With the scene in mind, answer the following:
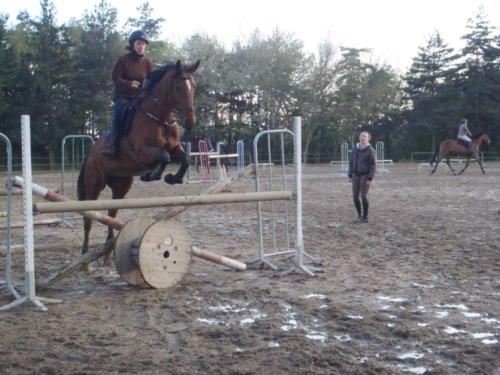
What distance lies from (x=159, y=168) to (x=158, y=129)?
0.47 meters

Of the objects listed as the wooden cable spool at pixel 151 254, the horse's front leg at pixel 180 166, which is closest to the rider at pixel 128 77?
the horse's front leg at pixel 180 166

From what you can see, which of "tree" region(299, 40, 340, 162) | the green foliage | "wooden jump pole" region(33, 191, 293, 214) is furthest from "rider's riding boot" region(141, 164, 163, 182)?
"tree" region(299, 40, 340, 162)

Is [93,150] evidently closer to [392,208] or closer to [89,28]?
[392,208]

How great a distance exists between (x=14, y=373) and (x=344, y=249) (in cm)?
548

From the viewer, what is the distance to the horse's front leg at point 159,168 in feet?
21.6

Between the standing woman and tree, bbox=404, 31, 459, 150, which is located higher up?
tree, bbox=404, 31, 459, 150

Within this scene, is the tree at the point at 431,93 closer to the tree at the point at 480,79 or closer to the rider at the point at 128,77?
the tree at the point at 480,79

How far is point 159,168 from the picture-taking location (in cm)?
682

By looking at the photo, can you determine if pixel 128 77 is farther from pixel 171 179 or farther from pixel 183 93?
pixel 171 179

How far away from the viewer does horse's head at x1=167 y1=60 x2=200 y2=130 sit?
6.38 meters

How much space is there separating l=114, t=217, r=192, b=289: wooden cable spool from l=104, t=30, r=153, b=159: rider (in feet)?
5.33

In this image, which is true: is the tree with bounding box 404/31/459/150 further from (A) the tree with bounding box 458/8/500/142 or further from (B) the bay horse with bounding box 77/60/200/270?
(B) the bay horse with bounding box 77/60/200/270

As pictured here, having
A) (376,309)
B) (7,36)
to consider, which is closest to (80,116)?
(7,36)

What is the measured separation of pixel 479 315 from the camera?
4590mm
